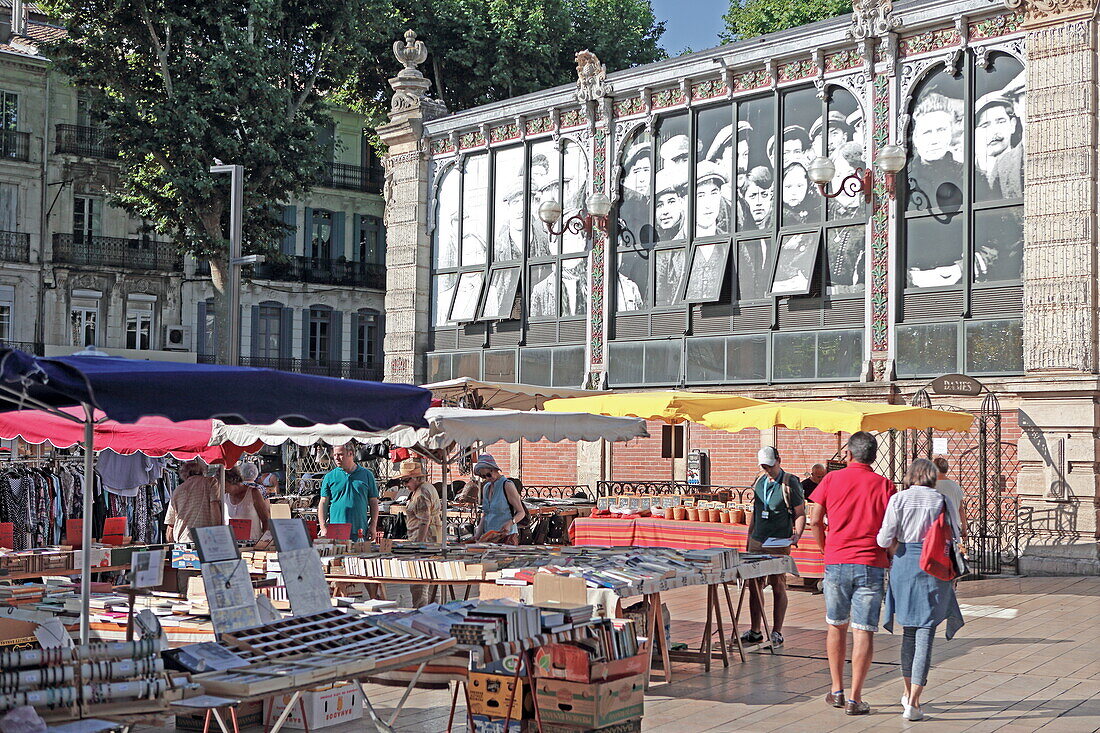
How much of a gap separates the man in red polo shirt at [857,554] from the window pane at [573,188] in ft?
54.4

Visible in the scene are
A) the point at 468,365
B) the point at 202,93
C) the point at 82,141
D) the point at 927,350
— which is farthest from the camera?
the point at 82,141

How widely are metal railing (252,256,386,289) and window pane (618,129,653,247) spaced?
19.4 meters

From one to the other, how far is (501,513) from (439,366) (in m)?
13.6

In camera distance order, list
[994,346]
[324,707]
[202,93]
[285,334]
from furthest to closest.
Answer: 1. [285,334]
2. [202,93]
3. [994,346]
4. [324,707]

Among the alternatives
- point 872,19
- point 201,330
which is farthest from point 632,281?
point 201,330

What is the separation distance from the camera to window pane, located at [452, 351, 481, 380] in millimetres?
27047

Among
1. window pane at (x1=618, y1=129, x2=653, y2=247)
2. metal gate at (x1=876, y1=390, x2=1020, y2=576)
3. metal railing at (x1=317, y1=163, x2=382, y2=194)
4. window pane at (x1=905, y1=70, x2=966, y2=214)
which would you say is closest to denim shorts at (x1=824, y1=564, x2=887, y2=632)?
metal gate at (x1=876, y1=390, x2=1020, y2=576)

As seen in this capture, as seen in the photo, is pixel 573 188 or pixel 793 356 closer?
pixel 793 356

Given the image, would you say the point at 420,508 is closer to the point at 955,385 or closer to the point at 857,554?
the point at 857,554

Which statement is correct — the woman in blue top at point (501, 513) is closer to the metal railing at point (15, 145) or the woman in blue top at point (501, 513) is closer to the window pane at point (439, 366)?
the window pane at point (439, 366)

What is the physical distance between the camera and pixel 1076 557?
719 inches

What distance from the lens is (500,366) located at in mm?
26578

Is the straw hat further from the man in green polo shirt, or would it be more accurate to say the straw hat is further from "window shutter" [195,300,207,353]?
"window shutter" [195,300,207,353]

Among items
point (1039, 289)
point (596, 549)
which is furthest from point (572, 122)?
point (596, 549)
